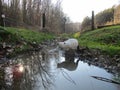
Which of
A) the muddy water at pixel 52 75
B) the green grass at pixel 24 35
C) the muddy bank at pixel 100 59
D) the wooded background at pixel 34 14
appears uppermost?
the wooded background at pixel 34 14

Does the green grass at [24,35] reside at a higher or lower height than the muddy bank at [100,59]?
higher

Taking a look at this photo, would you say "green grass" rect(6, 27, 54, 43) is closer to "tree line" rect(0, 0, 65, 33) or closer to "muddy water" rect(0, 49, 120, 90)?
"muddy water" rect(0, 49, 120, 90)

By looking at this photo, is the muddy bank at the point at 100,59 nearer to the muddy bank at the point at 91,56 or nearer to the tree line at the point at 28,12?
the muddy bank at the point at 91,56

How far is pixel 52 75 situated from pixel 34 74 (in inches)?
18.3

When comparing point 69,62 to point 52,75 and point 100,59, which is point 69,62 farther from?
point 52,75

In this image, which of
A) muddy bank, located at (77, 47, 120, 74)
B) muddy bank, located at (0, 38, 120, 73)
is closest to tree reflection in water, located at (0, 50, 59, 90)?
muddy bank, located at (0, 38, 120, 73)

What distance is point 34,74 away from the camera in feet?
19.8

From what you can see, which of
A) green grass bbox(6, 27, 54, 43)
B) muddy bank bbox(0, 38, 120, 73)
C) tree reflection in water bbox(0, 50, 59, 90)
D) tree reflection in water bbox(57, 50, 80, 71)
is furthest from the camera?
green grass bbox(6, 27, 54, 43)

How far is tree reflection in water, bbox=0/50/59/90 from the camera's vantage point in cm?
499

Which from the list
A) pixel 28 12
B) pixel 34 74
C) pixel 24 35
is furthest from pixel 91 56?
pixel 28 12

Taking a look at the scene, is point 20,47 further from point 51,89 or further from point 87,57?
point 51,89

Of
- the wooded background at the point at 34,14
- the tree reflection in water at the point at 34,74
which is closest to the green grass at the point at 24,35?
the tree reflection in water at the point at 34,74

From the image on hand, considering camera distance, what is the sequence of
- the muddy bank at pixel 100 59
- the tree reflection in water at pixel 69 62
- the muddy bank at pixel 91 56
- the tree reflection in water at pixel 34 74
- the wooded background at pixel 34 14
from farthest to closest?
the wooded background at pixel 34 14
the tree reflection in water at pixel 69 62
the muddy bank at pixel 91 56
the muddy bank at pixel 100 59
the tree reflection in water at pixel 34 74

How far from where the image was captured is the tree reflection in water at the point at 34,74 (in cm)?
499
